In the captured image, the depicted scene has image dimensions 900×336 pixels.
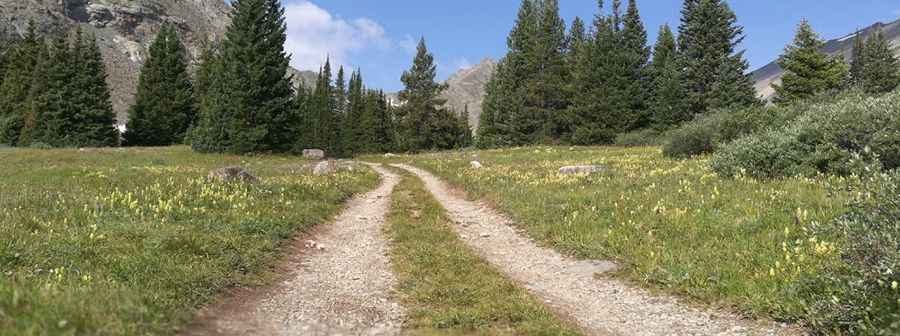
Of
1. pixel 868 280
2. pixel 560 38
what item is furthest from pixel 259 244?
pixel 560 38

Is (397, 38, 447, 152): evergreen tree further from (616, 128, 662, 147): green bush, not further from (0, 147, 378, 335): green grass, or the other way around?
(0, 147, 378, 335): green grass

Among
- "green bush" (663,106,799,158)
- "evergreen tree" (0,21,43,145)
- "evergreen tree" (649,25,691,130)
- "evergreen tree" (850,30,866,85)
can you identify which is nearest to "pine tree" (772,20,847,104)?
"evergreen tree" (649,25,691,130)

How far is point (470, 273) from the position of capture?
28.8 ft

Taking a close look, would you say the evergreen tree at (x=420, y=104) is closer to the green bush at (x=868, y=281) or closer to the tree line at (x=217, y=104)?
the tree line at (x=217, y=104)

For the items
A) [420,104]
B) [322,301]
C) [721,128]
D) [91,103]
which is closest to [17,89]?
[91,103]

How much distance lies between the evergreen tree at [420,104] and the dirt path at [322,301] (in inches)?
A: 2610

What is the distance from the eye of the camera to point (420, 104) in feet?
255

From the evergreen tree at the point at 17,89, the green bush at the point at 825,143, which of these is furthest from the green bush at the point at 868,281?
the evergreen tree at the point at 17,89

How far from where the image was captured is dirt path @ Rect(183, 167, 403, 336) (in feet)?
20.4

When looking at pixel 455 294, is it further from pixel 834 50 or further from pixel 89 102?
pixel 834 50

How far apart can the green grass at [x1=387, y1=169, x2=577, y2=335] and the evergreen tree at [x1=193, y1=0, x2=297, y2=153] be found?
39066 mm

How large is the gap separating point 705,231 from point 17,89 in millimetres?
87305

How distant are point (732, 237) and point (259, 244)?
858 cm

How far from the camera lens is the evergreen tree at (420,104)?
255 ft
